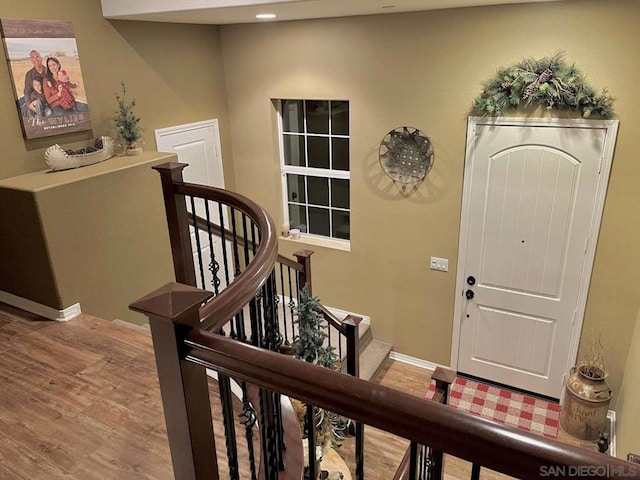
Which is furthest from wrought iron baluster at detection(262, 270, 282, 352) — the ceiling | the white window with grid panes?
the white window with grid panes

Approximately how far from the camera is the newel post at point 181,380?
104 centimetres

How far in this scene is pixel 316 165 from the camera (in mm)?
5305

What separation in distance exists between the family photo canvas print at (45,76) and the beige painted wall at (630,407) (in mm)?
4672

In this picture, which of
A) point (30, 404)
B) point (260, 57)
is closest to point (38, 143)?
point (30, 404)

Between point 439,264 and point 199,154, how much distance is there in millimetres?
2735

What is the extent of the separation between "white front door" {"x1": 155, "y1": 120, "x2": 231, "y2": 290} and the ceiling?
1098 mm

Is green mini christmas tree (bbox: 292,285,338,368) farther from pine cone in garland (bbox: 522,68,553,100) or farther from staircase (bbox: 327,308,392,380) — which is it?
pine cone in garland (bbox: 522,68,553,100)

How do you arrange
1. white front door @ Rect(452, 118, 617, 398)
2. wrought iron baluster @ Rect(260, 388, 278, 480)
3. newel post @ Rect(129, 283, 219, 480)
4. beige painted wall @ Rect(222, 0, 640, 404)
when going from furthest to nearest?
white front door @ Rect(452, 118, 617, 398) → beige painted wall @ Rect(222, 0, 640, 404) → wrought iron baluster @ Rect(260, 388, 278, 480) → newel post @ Rect(129, 283, 219, 480)

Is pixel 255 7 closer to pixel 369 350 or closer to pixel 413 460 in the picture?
pixel 413 460

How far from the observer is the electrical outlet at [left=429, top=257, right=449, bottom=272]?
15.3ft

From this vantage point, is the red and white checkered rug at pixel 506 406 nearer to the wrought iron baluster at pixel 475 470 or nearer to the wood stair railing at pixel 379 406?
the wrought iron baluster at pixel 475 470

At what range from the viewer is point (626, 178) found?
371cm

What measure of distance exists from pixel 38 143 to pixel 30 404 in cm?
205

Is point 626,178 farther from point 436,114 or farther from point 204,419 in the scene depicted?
point 204,419
